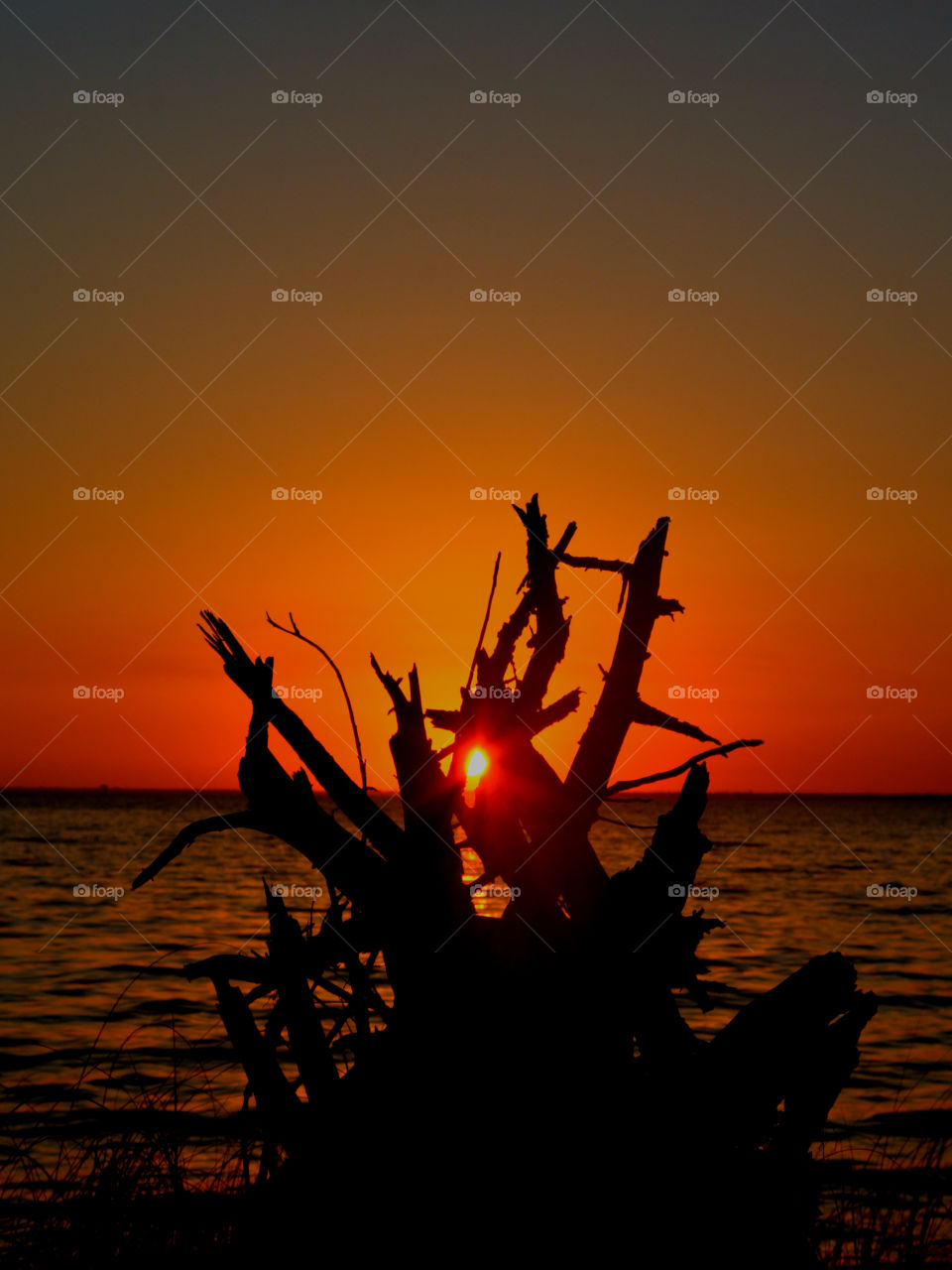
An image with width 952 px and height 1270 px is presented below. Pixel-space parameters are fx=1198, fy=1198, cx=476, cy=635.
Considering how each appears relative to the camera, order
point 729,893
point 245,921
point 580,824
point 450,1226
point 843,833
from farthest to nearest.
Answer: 1. point 843,833
2. point 729,893
3. point 245,921
4. point 580,824
5. point 450,1226

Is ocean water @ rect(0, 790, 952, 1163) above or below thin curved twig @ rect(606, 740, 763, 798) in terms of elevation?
below

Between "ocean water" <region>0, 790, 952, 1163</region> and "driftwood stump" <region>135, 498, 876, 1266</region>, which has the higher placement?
"driftwood stump" <region>135, 498, 876, 1266</region>

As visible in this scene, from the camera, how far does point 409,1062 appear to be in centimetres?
482

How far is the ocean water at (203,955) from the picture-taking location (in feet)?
40.1

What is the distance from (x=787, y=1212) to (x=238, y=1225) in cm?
220

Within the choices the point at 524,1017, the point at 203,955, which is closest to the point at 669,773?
the point at 524,1017

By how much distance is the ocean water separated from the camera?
1221 centimetres

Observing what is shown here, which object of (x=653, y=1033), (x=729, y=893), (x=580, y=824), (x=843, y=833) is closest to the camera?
(x=653, y=1033)

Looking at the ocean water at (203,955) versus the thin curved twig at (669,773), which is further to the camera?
the ocean water at (203,955)

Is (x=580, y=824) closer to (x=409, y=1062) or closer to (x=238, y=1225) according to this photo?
(x=409, y=1062)

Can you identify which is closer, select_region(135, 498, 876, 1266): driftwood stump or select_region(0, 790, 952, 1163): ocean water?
select_region(135, 498, 876, 1266): driftwood stump

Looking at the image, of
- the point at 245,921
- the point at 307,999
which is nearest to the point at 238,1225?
the point at 307,999

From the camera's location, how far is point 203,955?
22.1m

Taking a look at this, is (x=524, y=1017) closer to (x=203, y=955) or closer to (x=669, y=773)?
(x=669, y=773)
